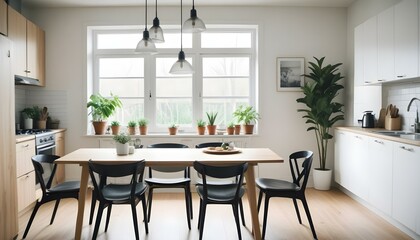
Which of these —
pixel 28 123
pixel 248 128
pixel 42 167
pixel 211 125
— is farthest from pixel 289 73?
pixel 28 123

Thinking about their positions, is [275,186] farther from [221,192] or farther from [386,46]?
[386,46]

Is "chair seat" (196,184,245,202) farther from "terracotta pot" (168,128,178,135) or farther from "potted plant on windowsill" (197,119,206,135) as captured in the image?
"terracotta pot" (168,128,178,135)

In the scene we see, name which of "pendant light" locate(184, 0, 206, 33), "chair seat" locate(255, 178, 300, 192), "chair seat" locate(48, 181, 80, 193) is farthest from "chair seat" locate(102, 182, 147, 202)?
"pendant light" locate(184, 0, 206, 33)

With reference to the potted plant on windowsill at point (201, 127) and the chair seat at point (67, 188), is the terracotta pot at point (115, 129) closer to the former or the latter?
the potted plant on windowsill at point (201, 127)

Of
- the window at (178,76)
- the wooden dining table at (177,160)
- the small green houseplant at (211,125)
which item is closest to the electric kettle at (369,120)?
the window at (178,76)

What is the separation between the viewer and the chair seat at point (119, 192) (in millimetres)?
2721

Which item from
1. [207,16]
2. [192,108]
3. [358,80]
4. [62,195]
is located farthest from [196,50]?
[62,195]

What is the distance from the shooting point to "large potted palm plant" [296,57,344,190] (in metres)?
4.43

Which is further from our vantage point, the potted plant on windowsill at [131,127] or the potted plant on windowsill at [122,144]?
the potted plant on windowsill at [131,127]

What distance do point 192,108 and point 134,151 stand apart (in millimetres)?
1921

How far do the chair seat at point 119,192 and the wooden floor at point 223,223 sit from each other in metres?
0.46

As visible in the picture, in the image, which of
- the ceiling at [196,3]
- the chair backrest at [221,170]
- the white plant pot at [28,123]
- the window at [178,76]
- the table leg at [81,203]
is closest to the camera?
the chair backrest at [221,170]

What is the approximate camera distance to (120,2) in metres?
4.54

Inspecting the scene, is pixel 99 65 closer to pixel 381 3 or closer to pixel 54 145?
pixel 54 145
